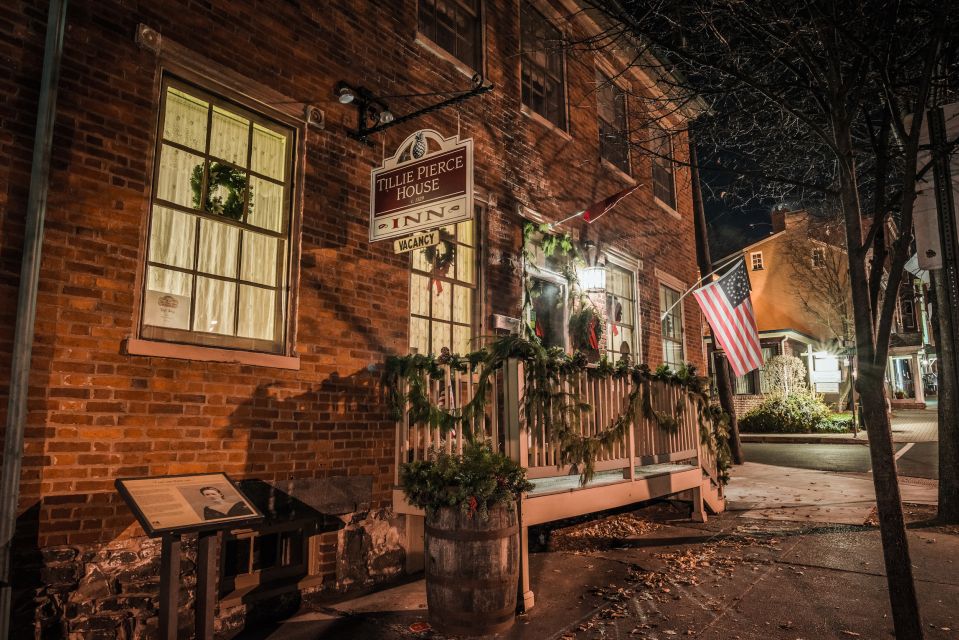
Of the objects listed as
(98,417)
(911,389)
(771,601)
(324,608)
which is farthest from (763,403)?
(911,389)

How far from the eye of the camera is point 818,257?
26484 millimetres

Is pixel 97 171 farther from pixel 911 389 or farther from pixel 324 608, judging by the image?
pixel 911 389

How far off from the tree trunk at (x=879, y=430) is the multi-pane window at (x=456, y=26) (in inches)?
175

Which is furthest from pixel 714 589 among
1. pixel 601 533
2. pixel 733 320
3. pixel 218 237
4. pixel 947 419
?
pixel 733 320

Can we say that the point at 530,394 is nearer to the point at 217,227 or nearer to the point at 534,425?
the point at 534,425

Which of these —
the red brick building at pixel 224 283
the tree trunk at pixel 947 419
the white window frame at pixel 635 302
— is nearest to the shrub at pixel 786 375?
the white window frame at pixel 635 302

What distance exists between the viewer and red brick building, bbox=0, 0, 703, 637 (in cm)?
354

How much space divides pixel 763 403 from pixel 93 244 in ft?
71.2

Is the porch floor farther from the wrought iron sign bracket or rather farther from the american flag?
the wrought iron sign bracket

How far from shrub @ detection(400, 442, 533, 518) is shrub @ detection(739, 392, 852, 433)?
18922 mm

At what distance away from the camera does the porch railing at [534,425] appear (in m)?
4.82

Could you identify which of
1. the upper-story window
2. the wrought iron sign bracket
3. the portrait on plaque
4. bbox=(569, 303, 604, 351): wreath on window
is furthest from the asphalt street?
the upper-story window

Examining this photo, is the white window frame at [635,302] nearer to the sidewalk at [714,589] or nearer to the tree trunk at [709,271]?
the sidewalk at [714,589]

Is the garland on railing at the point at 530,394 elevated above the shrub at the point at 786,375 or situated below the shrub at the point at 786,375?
below
